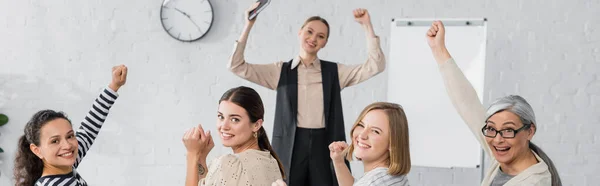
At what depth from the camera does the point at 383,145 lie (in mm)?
2230

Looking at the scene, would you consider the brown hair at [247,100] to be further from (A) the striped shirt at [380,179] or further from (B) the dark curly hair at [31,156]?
(B) the dark curly hair at [31,156]

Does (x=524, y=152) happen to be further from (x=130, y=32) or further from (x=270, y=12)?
(x=130, y=32)

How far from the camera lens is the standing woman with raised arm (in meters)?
4.15

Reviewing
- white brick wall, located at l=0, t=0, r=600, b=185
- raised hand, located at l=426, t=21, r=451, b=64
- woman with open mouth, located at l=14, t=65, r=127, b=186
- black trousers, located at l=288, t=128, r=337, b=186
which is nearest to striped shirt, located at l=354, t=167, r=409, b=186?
raised hand, located at l=426, t=21, r=451, b=64

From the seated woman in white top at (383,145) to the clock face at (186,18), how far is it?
302 cm

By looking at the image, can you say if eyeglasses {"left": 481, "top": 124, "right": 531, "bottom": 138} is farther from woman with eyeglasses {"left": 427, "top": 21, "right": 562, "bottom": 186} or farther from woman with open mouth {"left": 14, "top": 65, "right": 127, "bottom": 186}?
woman with open mouth {"left": 14, "top": 65, "right": 127, "bottom": 186}

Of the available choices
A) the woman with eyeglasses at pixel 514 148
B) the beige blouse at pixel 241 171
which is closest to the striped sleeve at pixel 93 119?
the beige blouse at pixel 241 171

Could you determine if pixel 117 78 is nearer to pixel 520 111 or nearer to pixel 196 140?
pixel 196 140

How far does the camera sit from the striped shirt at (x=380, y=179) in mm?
2160

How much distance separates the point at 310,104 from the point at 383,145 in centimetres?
198

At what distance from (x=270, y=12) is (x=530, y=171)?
308 centimetres

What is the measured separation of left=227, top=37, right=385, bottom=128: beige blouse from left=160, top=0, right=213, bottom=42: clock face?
0.93 metres

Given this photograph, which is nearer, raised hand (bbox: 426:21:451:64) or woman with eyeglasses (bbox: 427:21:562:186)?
woman with eyeglasses (bbox: 427:21:562:186)

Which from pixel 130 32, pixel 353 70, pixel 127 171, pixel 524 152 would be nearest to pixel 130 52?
pixel 130 32
